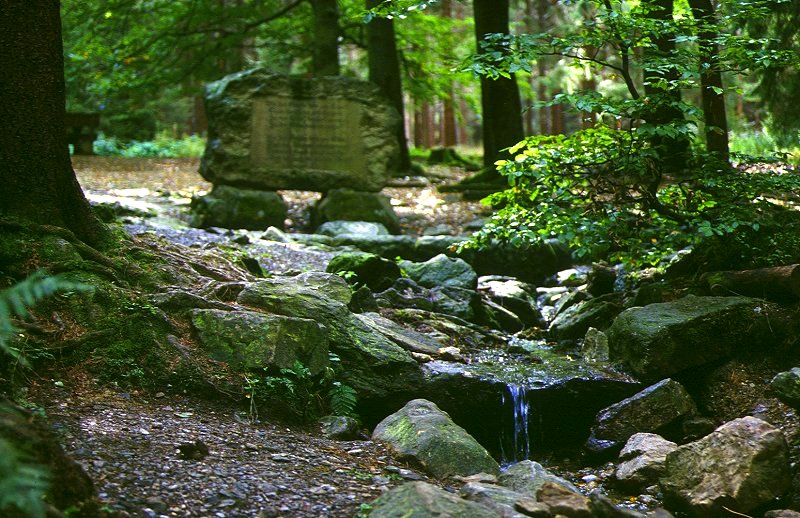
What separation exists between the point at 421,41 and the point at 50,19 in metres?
13.9

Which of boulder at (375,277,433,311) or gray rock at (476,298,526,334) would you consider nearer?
boulder at (375,277,433,311)

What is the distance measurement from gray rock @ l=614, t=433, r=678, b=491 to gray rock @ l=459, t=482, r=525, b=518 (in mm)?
1400

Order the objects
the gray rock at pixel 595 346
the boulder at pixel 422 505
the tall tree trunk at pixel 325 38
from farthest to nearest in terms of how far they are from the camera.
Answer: the tall tree trunk at pixel 325 38, the gray rock at pixel 595 346, the boulder at pixel 422 505

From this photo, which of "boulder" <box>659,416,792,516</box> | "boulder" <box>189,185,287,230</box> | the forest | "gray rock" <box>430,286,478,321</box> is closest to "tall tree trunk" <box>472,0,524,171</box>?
the forest

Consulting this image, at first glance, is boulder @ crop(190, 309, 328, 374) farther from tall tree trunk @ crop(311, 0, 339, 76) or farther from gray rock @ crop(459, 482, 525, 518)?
tall tree trunk @ crop(311, 0, 339, 76)

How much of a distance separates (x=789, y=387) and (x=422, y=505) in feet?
10.7

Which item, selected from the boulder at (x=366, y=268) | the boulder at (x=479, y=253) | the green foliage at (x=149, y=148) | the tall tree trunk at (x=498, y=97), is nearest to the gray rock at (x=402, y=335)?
the boulder at (x=366, y=268)

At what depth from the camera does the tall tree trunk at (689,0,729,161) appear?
20.3ft

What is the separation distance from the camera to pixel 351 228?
11.7 meters

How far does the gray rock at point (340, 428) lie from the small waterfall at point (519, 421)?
1.58 meters

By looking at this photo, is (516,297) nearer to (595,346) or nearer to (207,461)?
(595,346)

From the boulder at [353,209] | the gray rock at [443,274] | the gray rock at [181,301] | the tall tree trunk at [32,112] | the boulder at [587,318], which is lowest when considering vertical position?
the boulder at [587,318]

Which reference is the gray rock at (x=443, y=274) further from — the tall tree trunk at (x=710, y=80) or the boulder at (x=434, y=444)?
the boulder at (x=434, y=444)

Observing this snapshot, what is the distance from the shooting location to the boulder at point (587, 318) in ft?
25.4
